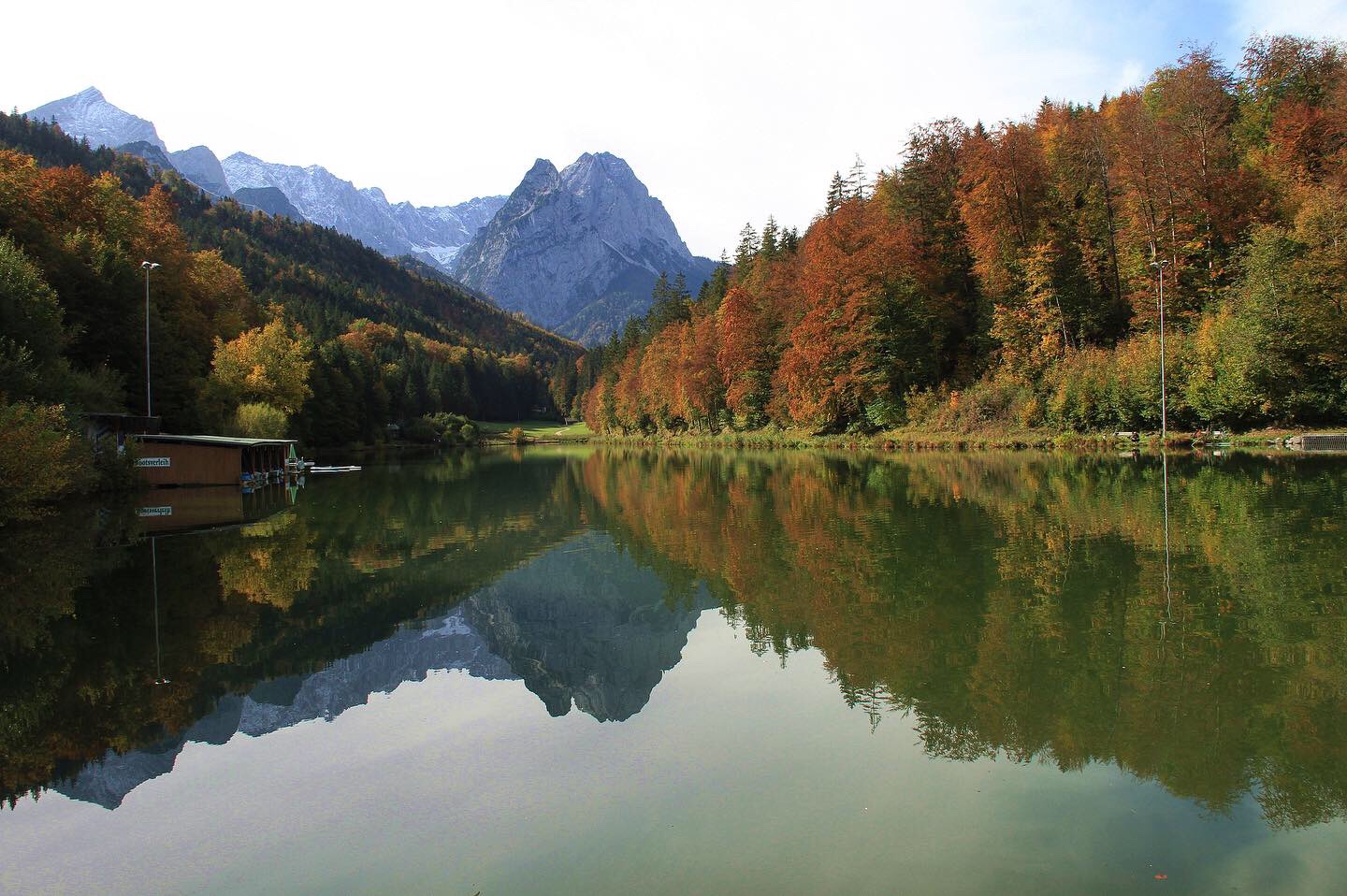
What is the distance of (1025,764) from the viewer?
5.29 meters

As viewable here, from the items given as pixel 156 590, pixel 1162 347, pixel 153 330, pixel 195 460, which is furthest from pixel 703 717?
pixel 153 330

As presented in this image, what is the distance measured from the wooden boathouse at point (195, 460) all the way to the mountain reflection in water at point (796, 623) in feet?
43.1

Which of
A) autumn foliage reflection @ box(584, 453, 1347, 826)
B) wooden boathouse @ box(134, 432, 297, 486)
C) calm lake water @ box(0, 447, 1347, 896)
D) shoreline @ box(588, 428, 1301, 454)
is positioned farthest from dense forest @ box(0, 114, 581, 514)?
shoreline @ box(588, 428, 1301, 454)

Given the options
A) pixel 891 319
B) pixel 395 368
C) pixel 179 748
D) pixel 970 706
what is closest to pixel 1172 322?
pixel 891 319

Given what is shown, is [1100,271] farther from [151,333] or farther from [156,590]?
[151,333]

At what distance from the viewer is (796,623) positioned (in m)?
9.09

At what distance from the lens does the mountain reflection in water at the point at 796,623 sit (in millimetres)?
5758

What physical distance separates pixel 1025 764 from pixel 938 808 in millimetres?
945

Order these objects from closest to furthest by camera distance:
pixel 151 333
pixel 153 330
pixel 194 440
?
1. pixel 194 440
2. pixel 151 333
3. pixel 153 330

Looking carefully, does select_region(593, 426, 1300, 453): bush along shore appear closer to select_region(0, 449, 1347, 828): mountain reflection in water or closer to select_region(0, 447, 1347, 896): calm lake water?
select_region(0, 449, 1347, 828): mountain reflection in water

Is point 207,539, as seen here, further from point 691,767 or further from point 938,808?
point 938,808

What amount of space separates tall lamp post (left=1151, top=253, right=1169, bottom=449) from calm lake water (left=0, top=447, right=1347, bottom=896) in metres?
20.8

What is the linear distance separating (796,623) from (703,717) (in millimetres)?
2690

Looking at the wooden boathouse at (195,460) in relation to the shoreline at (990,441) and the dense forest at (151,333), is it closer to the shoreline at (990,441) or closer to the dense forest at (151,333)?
the dense forest at (151,333)
